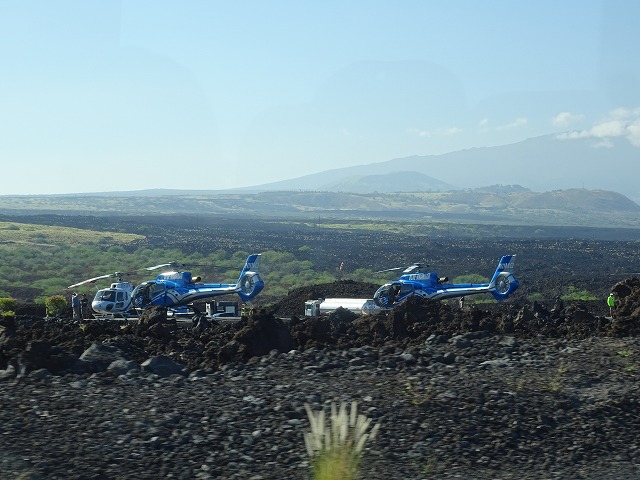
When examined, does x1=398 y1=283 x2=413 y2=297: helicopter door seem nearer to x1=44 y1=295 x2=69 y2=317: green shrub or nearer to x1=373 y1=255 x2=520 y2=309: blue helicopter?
x1=373 y1=255 x2=520 y2=309: blue helicopter

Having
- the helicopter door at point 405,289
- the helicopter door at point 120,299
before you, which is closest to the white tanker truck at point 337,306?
the helicopter door at point 405,289

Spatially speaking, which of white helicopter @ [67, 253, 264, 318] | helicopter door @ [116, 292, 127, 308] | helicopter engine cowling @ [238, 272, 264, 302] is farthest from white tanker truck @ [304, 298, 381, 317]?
helicopter door @ [116, 292, 127, 308]

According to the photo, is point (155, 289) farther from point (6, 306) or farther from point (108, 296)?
point (6, 306)

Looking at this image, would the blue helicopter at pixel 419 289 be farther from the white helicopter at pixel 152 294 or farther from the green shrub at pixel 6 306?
the green shrub at pixel 6 306

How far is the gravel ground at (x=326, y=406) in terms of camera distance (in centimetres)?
1006

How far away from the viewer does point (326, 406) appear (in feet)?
38.9

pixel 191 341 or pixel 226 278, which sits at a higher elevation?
pixel 191 341

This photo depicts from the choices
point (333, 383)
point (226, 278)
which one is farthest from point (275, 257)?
point (333, 383)

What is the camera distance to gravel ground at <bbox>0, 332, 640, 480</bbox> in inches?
396

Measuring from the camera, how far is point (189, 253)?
86.4 meters

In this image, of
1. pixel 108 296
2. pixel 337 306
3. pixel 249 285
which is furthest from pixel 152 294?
pixel 337 306

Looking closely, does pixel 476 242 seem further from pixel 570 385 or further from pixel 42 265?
pixel 570 385

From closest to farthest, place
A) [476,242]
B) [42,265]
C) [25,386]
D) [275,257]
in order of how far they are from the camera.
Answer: [25,386], [42,265], [275,257], [476,242]

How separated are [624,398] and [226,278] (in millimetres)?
55632
